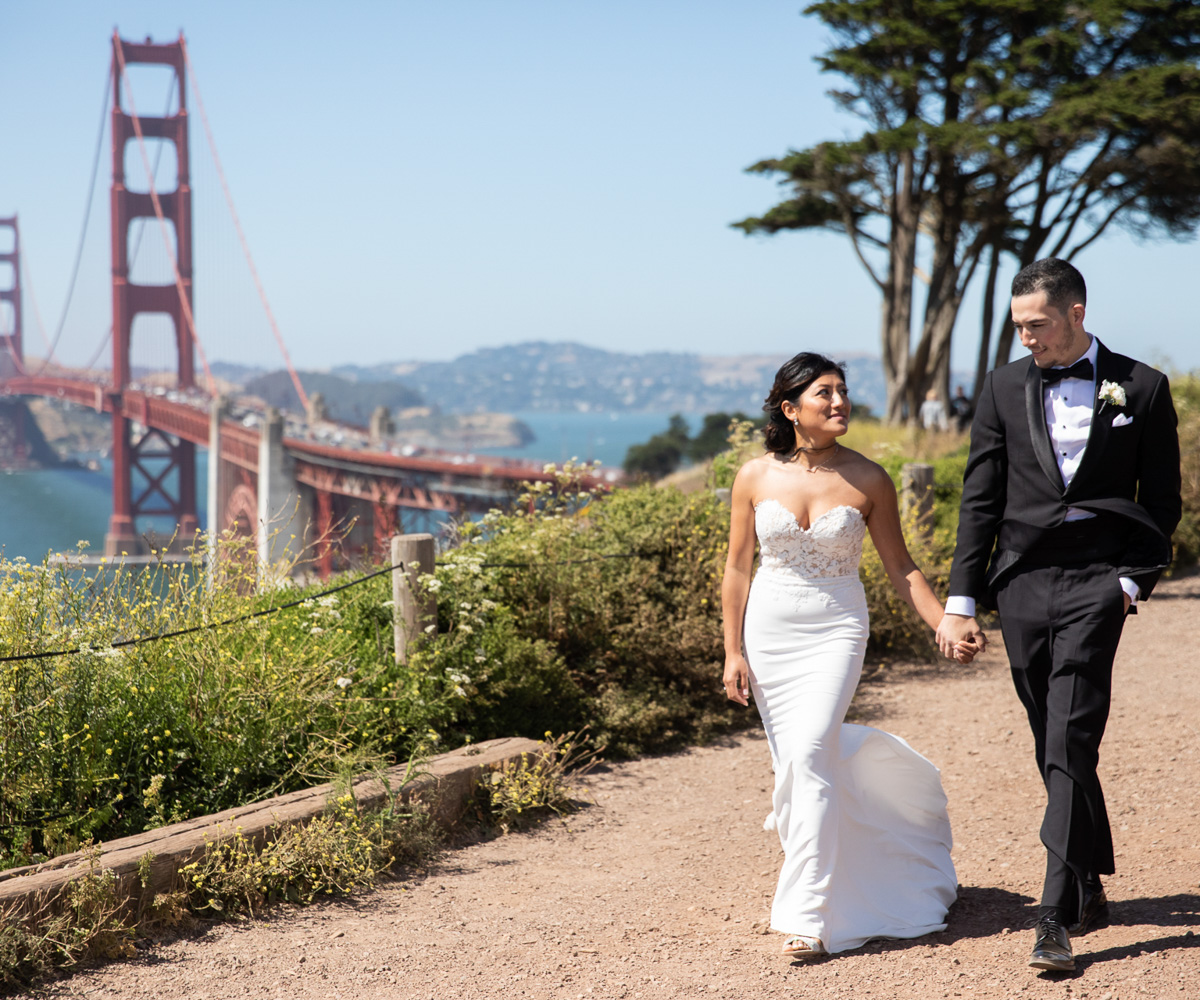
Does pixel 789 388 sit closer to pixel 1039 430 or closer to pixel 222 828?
pixel 1039 430

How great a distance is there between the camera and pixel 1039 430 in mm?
2719

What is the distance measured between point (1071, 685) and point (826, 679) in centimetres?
62

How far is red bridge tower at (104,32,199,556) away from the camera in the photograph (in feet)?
130

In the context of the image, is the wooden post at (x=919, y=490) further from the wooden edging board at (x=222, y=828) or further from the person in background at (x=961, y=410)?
the person in background at (x=961, y=410)

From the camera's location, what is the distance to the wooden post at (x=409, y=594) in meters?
4.56

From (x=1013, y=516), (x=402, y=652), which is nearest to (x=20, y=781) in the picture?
(x=402, y=652)

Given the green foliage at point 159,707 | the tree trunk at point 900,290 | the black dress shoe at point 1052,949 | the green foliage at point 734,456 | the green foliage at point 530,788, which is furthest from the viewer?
the tree trunk at point 900,290

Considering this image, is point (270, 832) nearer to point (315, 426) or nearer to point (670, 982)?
point (670, 982)

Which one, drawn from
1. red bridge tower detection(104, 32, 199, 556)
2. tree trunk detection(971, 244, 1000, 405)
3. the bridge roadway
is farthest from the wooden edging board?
red bridge tower detection(104, 32, 199, 556)

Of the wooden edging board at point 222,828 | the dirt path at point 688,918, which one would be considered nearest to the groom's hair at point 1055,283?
the dirt path at point 688,918

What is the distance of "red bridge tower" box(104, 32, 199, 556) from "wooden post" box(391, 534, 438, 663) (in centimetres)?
3303

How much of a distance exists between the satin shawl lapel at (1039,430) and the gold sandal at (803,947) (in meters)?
1.33

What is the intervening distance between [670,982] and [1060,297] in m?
2.00

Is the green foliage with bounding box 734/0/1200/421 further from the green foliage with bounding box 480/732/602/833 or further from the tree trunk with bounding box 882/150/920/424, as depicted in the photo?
the green foliage with bounding box 480/732/602/833
